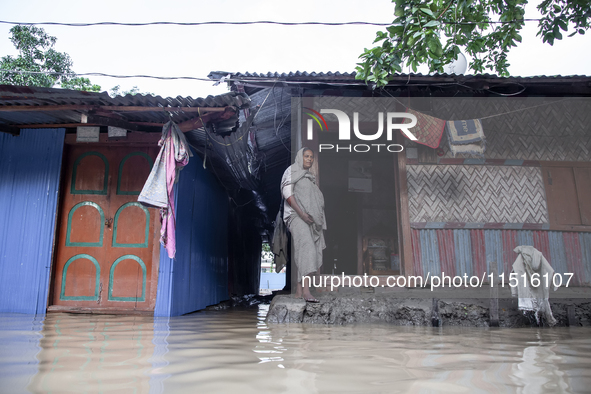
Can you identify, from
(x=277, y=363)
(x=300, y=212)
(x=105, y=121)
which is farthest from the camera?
(x=105, y=121)

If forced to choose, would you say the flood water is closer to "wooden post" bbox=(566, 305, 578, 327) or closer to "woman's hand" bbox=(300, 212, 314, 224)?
"woman's hand" bbox=(300, 212, 314, 224)

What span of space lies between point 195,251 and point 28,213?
2508mm

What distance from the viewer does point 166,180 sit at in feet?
16.3

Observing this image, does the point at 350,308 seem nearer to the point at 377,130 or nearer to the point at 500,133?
the point at 377,130

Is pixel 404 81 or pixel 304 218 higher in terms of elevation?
pixel 404 81

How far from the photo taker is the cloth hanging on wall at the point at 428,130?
6.01 m

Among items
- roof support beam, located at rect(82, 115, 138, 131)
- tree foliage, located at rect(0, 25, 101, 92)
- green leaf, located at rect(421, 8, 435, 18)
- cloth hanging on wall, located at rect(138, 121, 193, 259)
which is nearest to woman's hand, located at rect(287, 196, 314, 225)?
cloth hanging on wall, located at rect(138, 121, 193, 259)

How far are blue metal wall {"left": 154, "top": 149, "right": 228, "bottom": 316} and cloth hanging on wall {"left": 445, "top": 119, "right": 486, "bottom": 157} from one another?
13.9 feet

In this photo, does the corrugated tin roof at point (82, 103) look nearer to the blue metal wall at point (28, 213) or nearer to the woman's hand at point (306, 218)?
the blue metal wall at point (28, 213)

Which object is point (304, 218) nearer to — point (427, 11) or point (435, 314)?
point (435, 314)

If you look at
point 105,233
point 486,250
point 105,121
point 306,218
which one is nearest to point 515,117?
point 486,250

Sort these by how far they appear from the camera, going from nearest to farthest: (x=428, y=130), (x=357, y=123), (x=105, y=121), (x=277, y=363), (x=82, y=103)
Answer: (x=277, y=363), (x=82, y=103), (x=105, y=121), (x=428, y=130), (x=357, y=123)

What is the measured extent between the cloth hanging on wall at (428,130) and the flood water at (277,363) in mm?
3359

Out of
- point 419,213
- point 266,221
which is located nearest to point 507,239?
point 419,213
